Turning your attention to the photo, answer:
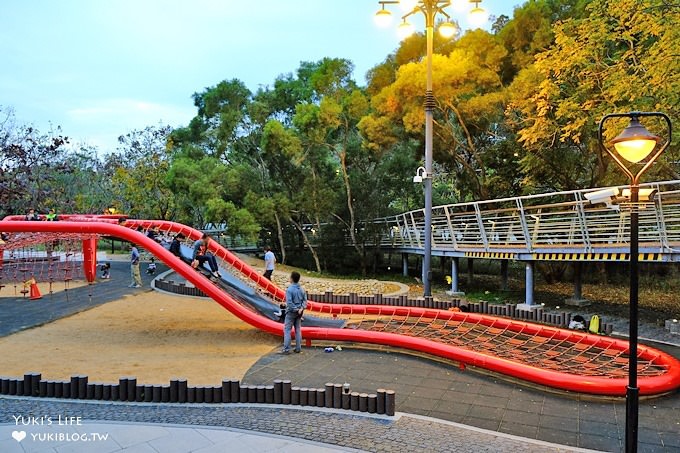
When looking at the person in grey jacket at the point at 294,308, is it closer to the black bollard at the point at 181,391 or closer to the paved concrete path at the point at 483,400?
the paved concrete path at the point at 483,400

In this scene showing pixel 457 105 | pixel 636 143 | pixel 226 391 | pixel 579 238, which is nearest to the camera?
pixel 636 143

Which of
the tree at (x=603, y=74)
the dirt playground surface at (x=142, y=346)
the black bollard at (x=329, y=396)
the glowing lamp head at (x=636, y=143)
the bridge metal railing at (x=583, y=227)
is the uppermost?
the tree at (x=603, y=74)

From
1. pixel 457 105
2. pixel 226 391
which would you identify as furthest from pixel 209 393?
pixel 457 105

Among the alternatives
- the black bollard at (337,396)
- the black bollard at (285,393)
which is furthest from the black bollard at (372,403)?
the black bollard at (285,393)

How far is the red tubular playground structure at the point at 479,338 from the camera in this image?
7682 mm

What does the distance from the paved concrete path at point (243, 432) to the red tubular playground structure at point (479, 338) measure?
2.26 metres

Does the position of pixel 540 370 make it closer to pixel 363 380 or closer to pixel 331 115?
pixel 363 380

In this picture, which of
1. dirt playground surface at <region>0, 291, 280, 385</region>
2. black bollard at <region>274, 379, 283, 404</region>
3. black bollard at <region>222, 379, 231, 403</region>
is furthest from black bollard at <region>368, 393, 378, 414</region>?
dirt playground surface at <region>0, 291, 280, 385</region>

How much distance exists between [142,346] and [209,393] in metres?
4.49

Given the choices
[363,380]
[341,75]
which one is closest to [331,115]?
[341,75]

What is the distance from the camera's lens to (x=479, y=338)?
10320 millimetres

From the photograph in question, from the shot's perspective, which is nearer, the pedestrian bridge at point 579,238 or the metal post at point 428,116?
the pedestrian bridge at point 579,238

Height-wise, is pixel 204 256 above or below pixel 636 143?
below

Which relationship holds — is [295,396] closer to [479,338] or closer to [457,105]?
[479,338]
